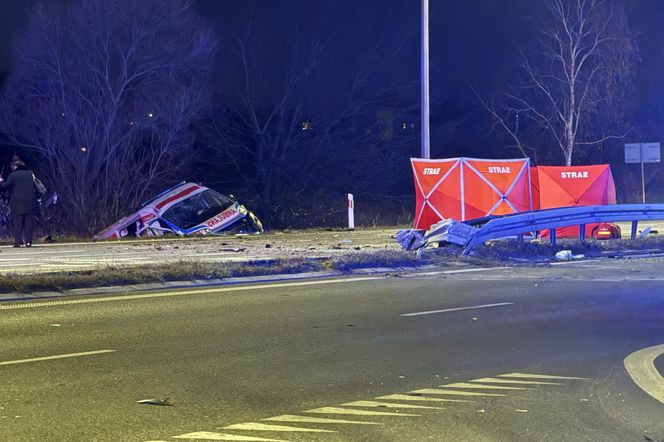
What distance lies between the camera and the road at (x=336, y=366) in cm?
593

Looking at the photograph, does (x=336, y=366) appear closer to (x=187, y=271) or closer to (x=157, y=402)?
(x=157, y=402)

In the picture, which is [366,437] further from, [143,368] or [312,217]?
[312,217]

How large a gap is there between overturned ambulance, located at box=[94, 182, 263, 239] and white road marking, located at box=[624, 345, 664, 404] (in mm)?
18588

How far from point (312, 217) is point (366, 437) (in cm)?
3245

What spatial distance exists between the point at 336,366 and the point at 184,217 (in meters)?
18.9

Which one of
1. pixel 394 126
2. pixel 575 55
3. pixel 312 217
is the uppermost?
pixel 575 55

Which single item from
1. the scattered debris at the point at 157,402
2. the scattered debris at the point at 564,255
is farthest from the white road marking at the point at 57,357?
the scattered debris at the point at 564,255

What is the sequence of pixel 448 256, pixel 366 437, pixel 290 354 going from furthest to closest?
pixel 448 256
pixel 290 354
pixel 366 437

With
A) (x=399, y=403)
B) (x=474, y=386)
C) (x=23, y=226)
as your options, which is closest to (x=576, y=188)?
(x=23, y=226)

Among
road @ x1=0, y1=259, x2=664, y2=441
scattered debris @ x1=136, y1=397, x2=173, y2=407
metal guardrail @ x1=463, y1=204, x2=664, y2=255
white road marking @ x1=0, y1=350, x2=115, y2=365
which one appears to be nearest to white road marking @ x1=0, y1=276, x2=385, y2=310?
road @ x1=0, y1=259, x2=664, y2=441

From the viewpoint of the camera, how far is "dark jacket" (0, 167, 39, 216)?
18719 millimetres

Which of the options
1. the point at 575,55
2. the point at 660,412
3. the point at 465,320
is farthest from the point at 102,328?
the point at 575,55

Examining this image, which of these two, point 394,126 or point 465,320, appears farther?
point 394,126

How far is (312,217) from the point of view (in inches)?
1497
